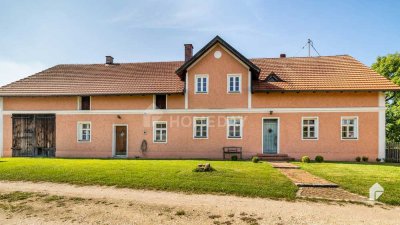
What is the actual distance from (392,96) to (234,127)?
2044cm

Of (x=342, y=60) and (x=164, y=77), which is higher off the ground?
(x=342, y=60)

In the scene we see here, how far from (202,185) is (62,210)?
402 centimetres

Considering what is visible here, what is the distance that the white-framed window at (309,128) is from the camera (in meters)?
16.8

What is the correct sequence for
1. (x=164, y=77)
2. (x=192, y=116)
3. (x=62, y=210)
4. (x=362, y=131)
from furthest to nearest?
(x=164, y=77), (x=192, y=116), (x=362, y=131), (x=62, y=210)

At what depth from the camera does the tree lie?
86.3ft

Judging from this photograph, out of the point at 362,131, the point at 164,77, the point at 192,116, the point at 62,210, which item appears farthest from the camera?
the point at 164,77

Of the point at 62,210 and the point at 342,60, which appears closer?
the point at 62,210

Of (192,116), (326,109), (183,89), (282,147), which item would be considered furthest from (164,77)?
(326,109)

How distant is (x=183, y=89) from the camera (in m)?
17.7

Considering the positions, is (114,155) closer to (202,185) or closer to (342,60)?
(202,185)

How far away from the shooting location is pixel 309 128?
16.9 meters

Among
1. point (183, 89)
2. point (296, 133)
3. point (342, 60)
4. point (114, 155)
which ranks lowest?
point (114, 155)

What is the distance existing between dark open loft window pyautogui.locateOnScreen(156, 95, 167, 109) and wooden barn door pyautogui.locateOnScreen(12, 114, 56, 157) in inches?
298
